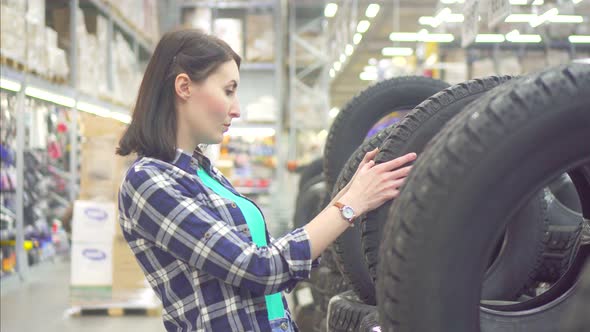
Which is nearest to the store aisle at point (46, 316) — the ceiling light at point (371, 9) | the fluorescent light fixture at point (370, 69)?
the ceiling light at point (371, 9)

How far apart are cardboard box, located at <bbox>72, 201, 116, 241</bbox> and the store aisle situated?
61 cm

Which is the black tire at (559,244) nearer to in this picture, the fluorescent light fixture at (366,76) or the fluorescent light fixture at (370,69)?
the fluorescent light fixture at (370,69)

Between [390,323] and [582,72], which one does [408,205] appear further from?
[582,72]

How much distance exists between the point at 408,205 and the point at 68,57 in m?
7.80

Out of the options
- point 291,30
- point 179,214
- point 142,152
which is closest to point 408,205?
point 179,214

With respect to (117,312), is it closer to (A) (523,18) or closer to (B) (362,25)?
(A) (523,18)

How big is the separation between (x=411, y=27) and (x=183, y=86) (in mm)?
14005

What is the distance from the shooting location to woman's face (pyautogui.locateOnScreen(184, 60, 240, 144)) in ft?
5.28

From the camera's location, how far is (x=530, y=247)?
1997 millimetres

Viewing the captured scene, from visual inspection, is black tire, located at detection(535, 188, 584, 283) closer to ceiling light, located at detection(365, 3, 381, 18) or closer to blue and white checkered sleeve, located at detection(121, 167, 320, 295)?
blue and white checkered sleeve, located at detection(121, 167, 320, 295)

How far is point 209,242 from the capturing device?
1405mm

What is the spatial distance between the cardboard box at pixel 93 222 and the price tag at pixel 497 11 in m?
3.28

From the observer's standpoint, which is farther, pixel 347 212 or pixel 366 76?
pixel 366 76

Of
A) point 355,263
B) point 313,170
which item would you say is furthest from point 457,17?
point 355,263
